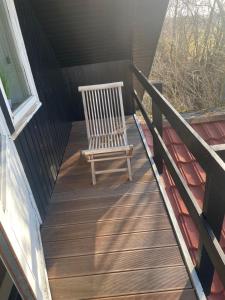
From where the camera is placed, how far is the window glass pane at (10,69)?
7.02ft

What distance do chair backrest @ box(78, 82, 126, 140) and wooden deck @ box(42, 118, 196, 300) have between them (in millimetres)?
665

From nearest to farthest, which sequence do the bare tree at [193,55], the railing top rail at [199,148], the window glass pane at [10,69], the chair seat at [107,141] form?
the railing top rail at [199,148], the window glass pane at [10,69], the chair seat at [107,141], the bare tree at [193,55]

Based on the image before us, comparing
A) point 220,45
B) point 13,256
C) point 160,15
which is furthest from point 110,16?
point 220,45

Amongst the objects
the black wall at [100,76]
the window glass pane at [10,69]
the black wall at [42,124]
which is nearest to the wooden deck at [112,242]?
the black wall at [42,124]

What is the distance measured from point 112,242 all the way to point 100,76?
9.72ft

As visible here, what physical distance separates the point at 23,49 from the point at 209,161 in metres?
1.99

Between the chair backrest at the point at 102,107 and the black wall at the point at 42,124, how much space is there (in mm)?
426

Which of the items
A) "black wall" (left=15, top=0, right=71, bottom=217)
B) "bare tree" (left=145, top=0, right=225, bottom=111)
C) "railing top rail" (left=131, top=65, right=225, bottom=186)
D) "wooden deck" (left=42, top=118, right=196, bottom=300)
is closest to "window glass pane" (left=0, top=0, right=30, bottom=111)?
"black wall" (left=15, top=0, right=71, bottom=217)

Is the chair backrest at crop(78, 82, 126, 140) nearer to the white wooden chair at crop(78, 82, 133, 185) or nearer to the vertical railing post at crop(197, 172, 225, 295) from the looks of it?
the white wooden chair at crop(78, 82, 133, 185)

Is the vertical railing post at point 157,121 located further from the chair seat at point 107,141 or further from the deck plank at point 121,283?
the deck plank at point 121,283

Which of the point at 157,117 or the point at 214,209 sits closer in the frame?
the point at 214,209

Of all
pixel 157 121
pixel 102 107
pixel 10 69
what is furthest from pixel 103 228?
pixel 102 107

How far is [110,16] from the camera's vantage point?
3127mm

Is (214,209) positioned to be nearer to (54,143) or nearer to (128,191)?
(128,191)
